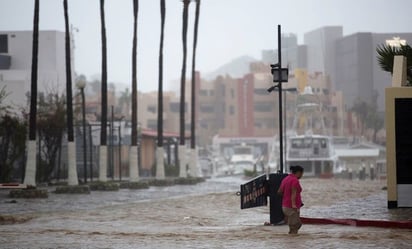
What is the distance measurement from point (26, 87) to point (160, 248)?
70.6 metres

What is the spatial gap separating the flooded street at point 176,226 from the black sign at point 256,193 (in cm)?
59

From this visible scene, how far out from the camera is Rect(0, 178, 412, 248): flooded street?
19.4 metres

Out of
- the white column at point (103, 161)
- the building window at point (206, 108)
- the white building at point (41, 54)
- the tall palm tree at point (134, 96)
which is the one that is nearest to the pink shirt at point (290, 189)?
the white column at point (103, 161)

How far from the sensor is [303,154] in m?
94.9

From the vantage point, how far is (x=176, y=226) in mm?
26031

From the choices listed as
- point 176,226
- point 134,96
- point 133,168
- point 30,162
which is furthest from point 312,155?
point 176,226

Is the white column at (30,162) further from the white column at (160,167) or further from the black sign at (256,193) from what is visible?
the black sign at (256,193)

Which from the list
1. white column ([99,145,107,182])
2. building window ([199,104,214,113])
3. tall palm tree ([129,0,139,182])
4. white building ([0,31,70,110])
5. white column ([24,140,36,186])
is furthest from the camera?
building window ([199,104,214,113])

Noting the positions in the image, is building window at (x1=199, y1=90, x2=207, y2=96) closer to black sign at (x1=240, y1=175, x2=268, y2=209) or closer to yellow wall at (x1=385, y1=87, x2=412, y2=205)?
yellow wall at (x1=385, y1=87, x2=412, y2=205)

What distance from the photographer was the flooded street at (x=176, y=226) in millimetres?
19375

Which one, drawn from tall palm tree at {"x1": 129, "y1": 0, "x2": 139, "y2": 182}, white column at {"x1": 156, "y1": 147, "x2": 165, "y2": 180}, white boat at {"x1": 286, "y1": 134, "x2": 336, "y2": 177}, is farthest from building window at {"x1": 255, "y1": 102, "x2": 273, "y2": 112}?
tall palm tree at {"x1": 129, "y1": 0, "x2": 139, "y2": 182}

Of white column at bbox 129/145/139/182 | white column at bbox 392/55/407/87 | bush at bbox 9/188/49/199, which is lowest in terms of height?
bush at bbox 9/188/49/199

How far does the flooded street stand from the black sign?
0.59m

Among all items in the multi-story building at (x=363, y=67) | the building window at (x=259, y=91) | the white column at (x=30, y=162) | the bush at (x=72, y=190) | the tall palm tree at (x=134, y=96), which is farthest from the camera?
the multi-story building at (x=363, y=67)
